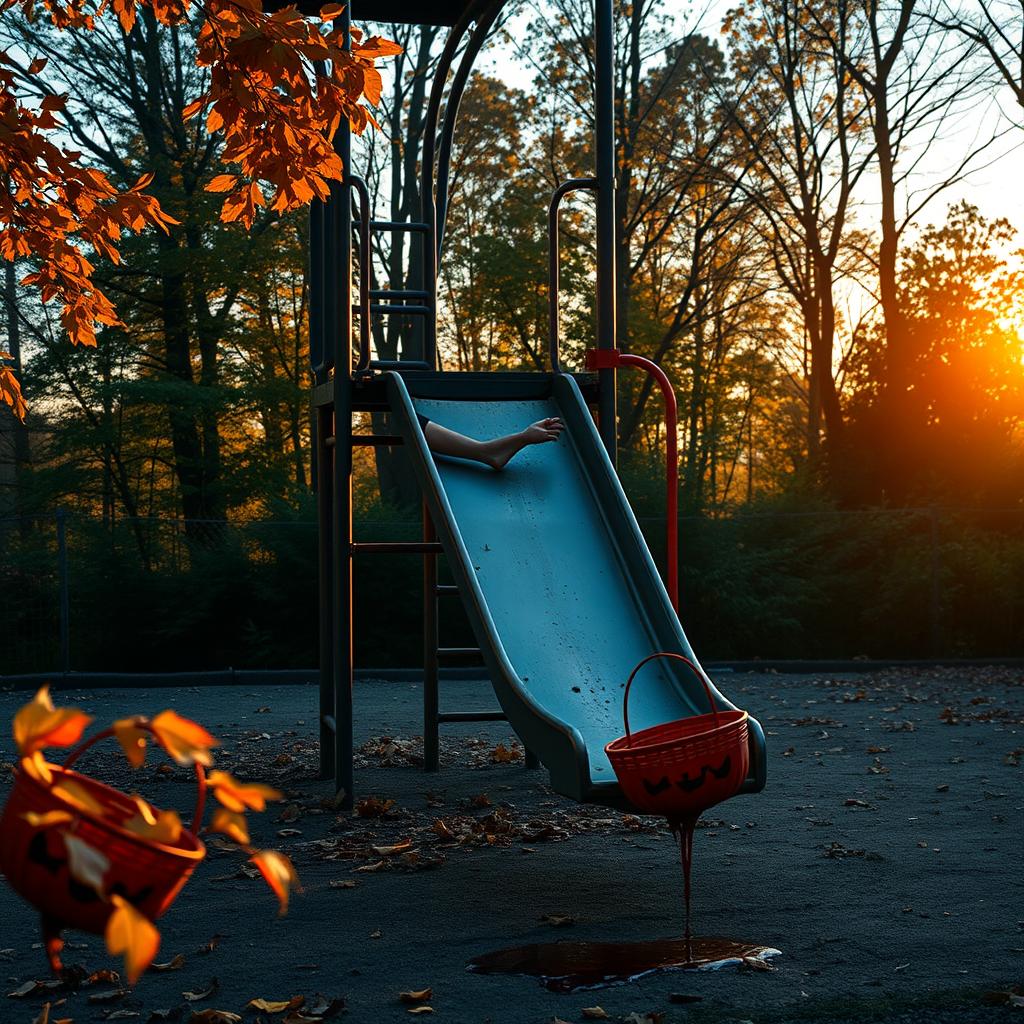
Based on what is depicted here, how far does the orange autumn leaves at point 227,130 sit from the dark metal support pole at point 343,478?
507 mm

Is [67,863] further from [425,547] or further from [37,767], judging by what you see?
[425,547]

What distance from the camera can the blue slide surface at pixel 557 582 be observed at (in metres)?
5.03

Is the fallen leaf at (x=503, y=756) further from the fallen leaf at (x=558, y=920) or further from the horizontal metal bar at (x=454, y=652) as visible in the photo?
the fallen leaf at (x=558, y=920)

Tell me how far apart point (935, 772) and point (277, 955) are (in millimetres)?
5040

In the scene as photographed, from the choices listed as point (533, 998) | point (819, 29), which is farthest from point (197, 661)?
point (819, 29)

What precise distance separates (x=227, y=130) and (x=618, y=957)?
4.24 m

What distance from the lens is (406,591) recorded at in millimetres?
15406

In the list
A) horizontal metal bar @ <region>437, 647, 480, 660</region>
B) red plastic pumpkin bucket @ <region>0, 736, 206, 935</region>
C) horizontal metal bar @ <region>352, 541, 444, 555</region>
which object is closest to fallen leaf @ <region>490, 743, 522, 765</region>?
horizontal metal bar @ <region>437, 647, 480, 660</region>

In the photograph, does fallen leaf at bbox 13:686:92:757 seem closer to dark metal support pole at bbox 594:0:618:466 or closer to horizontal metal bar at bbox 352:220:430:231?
dark metal support pole at bbox 594:0:618:466

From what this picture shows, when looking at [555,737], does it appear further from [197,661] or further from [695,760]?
[197,661]

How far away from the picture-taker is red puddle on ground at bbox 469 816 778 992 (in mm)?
4043

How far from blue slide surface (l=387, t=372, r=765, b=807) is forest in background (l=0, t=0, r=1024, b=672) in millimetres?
8564

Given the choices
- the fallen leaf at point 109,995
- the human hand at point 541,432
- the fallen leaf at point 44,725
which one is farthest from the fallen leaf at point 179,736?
the human hand at point 541,432

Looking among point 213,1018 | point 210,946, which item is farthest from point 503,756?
point 213,1018
